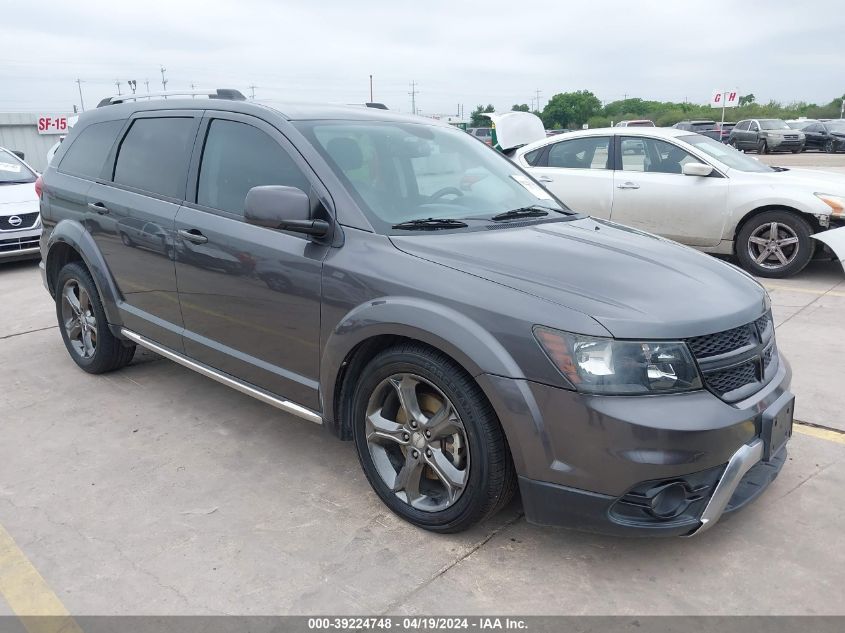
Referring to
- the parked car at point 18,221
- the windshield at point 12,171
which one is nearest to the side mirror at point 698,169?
the parked car at point 18,221

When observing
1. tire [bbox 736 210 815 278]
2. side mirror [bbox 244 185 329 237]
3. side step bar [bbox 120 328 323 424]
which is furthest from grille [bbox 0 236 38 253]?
tire [bbox 736 210 815 278]

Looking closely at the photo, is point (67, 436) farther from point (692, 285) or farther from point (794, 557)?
point (794, 557)

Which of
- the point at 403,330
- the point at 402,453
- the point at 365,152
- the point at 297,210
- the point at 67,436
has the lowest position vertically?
the point at 67,436

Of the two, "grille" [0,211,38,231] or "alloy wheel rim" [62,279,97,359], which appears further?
"grille" [0,211,38,231]

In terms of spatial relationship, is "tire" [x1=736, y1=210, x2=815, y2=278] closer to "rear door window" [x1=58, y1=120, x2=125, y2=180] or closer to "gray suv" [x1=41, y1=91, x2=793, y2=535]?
"gray suv" [x1=41, y1=91, x2=793, y2=535]

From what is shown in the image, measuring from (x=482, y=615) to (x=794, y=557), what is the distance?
4.16ft

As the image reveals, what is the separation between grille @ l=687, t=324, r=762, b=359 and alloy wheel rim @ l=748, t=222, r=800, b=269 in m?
5.27

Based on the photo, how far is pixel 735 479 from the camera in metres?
2.48

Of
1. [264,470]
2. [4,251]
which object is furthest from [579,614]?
[4,251]

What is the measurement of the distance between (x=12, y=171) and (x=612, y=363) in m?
9.53

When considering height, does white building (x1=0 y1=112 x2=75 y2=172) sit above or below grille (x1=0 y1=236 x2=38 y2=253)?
above

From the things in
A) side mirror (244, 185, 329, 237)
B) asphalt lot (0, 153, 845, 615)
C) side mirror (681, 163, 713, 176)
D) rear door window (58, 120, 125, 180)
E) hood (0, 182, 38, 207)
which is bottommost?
asphalt lot (0, 153, 845, 615)

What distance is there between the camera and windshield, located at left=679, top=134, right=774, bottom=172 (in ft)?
25.4

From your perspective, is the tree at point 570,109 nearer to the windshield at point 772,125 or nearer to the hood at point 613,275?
the windshield at point 772,125
